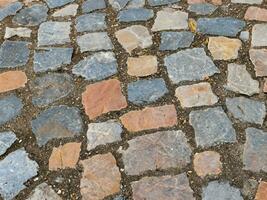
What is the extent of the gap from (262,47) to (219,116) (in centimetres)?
75

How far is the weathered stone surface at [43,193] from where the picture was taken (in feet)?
8.10

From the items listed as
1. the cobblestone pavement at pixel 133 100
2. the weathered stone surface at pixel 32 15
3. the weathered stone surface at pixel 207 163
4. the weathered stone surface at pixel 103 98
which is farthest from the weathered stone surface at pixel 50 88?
the weathered stone surface at pixel 207 163

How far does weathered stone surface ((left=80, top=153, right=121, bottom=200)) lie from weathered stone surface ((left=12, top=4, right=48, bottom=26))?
147cm

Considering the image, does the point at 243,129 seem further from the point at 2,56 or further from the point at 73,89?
the point at 2,56

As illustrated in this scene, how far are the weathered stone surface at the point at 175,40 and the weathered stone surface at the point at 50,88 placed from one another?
0.69 m

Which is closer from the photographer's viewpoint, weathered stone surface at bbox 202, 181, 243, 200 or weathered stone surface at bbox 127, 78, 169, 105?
weathered stone surface at bbox 202, 181, 243, 200

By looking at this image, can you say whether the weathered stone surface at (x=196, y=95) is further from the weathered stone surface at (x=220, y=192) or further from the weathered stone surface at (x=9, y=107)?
the weathered stone surface at (x=9, y=107)

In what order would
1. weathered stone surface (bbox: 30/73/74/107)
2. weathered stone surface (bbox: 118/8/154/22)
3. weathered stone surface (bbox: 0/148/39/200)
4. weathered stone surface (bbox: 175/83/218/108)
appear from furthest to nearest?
→ weathered stone surface (bbox: 118/8/154/22) → weathered stone surface (bbox: 30/73/74/107) → weathered stone surface (bbox: 175/83/218/108) → weathered stone surface (bbox: 0/148/39/200)

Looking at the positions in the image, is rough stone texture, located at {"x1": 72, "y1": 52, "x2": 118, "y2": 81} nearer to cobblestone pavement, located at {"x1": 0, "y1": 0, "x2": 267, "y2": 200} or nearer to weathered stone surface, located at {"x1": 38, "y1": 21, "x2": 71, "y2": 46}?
cobblestone pavement, located at {"x1": 0, "y1": 0, "x2": 267, "y2": 200}

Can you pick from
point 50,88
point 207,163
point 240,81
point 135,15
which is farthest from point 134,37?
point 207,163

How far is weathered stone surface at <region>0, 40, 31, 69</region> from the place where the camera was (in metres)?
3.32

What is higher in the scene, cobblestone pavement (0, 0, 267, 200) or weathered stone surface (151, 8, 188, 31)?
weathered stone surface (151, 8, 188, 31)

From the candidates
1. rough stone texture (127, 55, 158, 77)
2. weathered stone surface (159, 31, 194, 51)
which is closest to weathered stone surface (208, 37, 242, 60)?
weathered stone surface (159, 31, 194, 51)

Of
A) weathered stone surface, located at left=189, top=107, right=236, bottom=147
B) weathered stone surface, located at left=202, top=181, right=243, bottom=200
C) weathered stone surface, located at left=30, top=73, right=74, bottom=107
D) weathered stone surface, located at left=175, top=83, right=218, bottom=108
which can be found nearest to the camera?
weathered stone surface, located at left=202, top=181, right=243, bottom=200
